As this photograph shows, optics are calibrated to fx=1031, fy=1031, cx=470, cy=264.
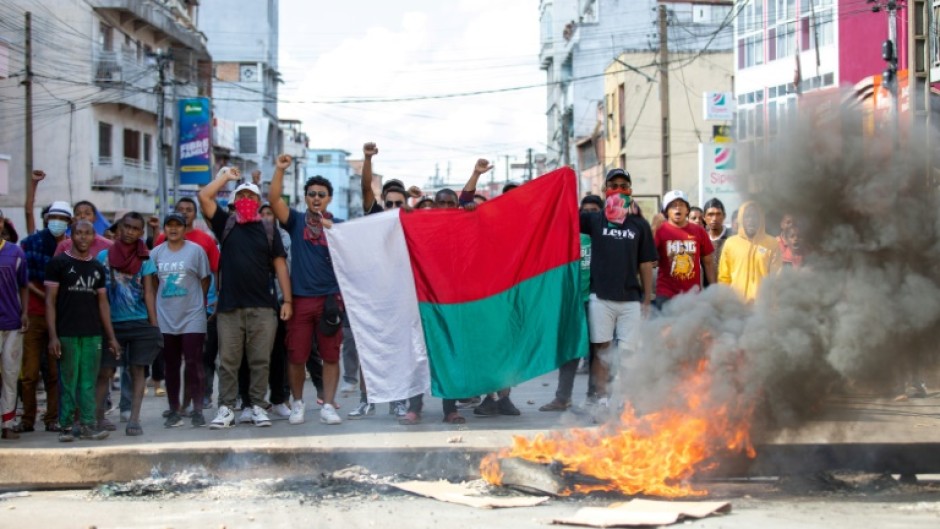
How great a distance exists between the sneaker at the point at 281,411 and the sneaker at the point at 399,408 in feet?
2.94

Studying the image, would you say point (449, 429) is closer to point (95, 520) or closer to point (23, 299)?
point (95, 520)

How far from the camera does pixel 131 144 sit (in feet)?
138

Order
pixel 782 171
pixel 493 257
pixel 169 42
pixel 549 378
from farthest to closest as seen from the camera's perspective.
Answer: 1. pixel 169 42
2. pixel 549 378
3. pixel 493 257
4. pixel 782 171

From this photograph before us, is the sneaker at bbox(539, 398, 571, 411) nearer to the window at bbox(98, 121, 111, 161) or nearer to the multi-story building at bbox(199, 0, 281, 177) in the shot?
the window at bbox(98, 121, 111, 161)

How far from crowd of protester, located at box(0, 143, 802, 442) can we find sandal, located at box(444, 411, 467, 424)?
0.09 feet

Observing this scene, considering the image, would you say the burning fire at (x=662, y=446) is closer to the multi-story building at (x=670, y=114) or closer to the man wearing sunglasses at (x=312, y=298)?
the man wearing sunglasses at (x=312, y=298)

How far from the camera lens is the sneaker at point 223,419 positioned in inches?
320

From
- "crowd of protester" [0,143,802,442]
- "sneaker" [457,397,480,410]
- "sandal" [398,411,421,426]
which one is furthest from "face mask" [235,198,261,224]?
"sneaker" [457,397,480,410]

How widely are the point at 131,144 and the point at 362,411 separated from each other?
3601 centimetres

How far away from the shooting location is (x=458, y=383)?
8180 millimetres

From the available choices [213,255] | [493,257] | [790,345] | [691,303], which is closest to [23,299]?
[213,255]

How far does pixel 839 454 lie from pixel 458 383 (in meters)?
2.92

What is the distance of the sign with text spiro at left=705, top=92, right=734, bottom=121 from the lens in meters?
32.4

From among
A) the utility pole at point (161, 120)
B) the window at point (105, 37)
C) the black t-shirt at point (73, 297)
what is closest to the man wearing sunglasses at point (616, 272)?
the black t-shirt at point (73, 297)
